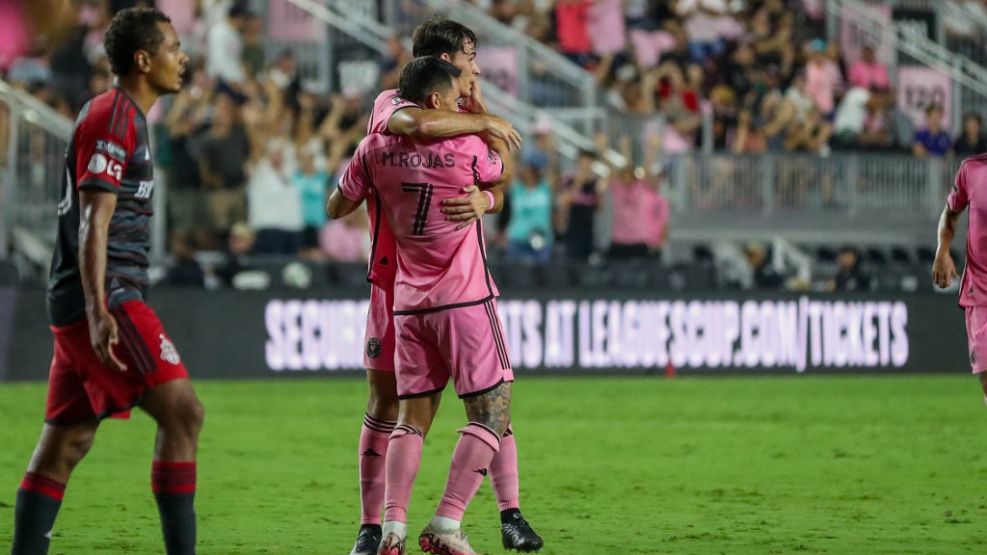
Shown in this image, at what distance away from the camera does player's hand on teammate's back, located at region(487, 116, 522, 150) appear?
24.3 feet

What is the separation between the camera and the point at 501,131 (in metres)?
7.45

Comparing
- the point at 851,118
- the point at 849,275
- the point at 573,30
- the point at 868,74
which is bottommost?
the point at 849,275

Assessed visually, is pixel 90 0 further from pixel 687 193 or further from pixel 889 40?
pixel 889 40

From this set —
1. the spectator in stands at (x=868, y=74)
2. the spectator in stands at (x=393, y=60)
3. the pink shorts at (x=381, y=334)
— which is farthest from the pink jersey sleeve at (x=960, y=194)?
the spectator in stands at (x=868, y=74)

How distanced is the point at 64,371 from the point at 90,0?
16.5m

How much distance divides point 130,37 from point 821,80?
21.7m

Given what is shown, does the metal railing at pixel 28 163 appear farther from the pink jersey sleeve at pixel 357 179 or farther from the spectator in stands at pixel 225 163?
the pink jersey sleeve at pixel 357 179

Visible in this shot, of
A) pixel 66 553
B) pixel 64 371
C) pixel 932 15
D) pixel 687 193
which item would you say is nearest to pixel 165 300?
pixel 687 193

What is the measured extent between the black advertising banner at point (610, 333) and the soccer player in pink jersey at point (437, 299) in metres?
11.8

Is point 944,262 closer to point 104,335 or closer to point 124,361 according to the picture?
point 124,361

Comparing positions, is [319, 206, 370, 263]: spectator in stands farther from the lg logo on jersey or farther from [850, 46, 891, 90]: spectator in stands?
the lg logo on jersey

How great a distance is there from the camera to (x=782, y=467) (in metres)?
11.7

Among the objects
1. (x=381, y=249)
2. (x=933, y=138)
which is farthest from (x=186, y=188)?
(x=381, y=249)

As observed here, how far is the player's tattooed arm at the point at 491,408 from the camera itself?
7.41m
